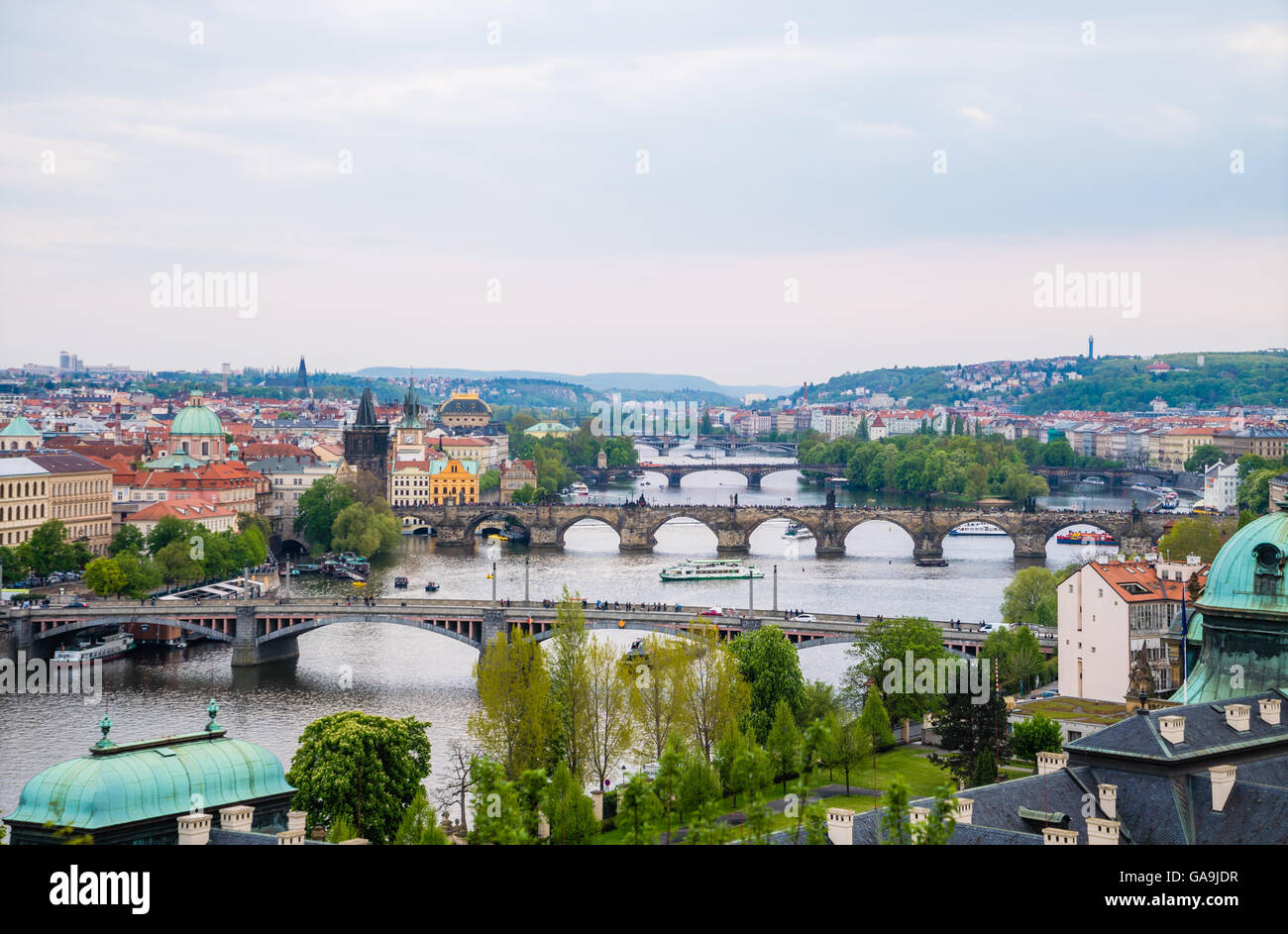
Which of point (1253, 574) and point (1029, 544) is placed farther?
point (1029, 544)

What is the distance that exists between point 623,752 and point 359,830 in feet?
22.3

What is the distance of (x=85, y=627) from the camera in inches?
1614

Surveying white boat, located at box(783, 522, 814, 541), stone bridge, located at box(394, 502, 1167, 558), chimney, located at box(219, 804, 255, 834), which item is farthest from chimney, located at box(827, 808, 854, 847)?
white boat, located at box(783, 522, 814, 541)

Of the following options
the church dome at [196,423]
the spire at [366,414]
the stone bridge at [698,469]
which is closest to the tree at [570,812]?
the church dome at [196,423]

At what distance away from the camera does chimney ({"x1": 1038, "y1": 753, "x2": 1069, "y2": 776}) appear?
1701 centimetres

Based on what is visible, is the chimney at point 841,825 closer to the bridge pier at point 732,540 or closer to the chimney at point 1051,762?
the chimney at point 1051,762

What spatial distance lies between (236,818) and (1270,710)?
11.0 m

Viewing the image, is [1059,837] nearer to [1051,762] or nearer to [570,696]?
[1051,762]

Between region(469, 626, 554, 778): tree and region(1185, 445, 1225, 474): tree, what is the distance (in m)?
82.1

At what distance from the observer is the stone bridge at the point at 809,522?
65.8 meters

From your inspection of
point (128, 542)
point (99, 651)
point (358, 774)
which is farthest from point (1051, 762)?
point (128, 542)

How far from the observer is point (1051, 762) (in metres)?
17.2

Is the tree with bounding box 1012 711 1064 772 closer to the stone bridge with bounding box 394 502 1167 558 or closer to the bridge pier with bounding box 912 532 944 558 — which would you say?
the stone bridge with bounding box 394 502 1167 558
